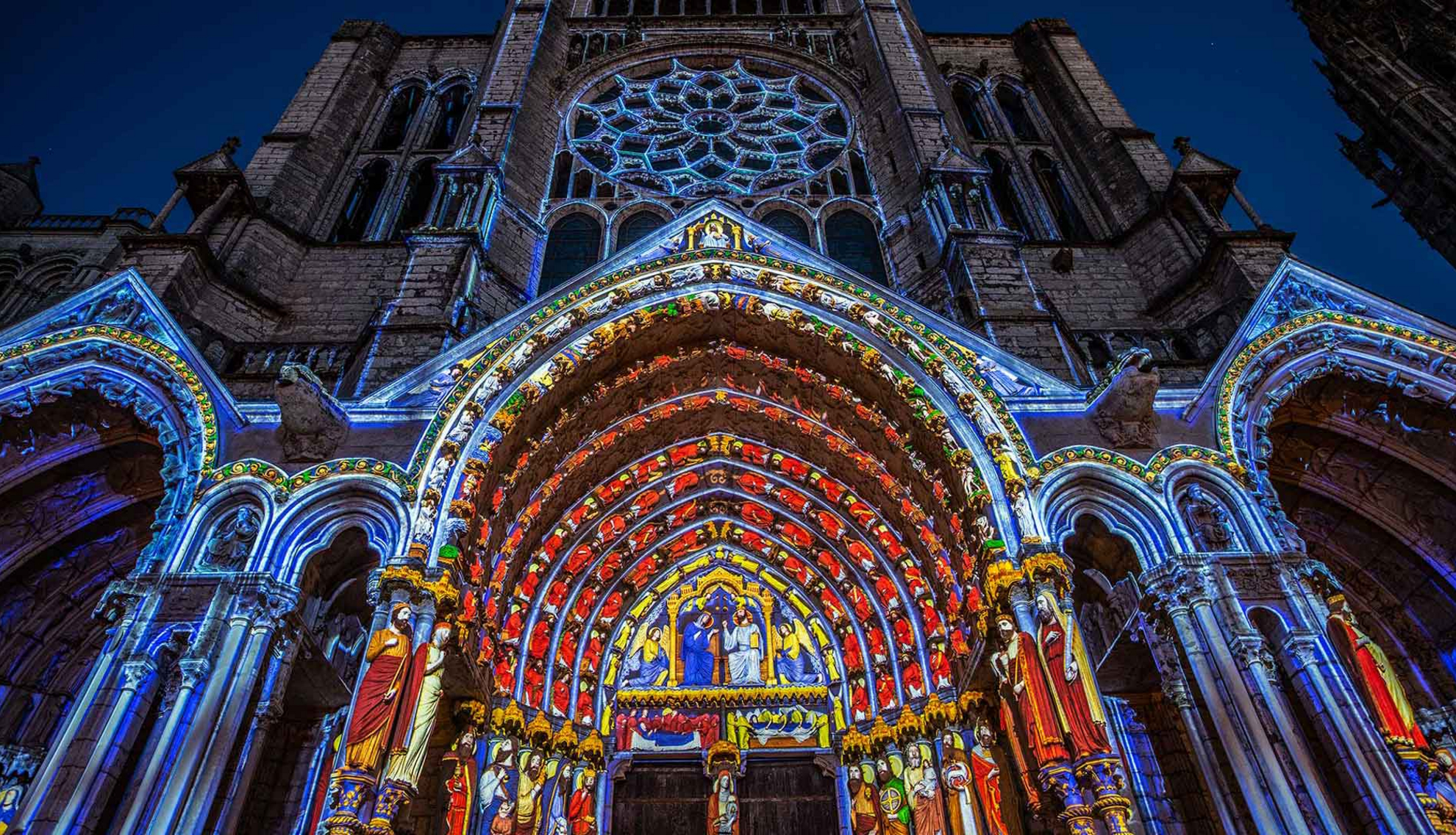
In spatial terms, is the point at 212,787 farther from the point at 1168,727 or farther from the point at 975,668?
the point at 1168,727

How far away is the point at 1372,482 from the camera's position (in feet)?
26.9

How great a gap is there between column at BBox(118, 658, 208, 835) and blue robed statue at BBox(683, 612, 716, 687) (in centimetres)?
449

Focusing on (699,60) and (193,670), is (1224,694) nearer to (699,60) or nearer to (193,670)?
(193,670)

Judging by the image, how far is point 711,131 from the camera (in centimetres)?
1541

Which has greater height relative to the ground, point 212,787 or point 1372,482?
point 1372,482

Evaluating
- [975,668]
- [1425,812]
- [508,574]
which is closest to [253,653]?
[508,574]

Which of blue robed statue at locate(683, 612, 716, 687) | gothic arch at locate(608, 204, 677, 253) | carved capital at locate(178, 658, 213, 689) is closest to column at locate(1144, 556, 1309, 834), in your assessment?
blue robed statue at locate(683, 612, 716, 687)

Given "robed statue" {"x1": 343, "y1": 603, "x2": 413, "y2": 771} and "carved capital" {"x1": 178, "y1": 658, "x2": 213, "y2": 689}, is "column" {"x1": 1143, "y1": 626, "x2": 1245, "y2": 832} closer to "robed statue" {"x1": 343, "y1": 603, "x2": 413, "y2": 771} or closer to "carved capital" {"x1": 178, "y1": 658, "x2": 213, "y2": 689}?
"robed statue" {"x1": 343, "y1": 603, "x2": 413, "y2": 771}

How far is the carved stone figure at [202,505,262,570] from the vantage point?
639cm

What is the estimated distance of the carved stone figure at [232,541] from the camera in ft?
21.0

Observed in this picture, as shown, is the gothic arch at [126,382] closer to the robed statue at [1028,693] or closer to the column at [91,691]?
the column at [91,691]

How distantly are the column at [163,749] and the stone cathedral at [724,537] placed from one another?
30 millimetres

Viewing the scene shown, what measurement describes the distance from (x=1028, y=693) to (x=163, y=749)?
570 cm

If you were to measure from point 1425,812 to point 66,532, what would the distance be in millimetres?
10907
